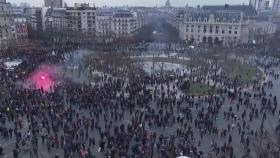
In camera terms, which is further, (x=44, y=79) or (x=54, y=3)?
(x=54, y=3)

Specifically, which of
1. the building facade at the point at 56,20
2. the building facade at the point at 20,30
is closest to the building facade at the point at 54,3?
the building facade at the point at 56,20

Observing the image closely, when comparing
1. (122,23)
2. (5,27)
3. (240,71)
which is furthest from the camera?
(122,23)

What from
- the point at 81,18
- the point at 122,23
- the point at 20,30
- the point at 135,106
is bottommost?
the point at 135,106

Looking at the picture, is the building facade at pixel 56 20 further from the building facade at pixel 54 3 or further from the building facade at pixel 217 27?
the building facade at pixel 54 3

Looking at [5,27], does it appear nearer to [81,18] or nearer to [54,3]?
[81,18]

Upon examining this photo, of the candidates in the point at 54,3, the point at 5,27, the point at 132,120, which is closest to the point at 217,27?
the point at 5,27

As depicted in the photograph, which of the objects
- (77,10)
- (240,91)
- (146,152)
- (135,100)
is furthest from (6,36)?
(146,152)

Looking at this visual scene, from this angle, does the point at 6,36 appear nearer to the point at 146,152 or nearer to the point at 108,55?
the point at 108,55
